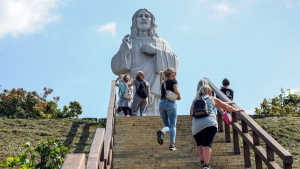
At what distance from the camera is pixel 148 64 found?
1517 cm

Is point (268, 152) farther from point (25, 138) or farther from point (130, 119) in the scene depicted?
point (25, 138)

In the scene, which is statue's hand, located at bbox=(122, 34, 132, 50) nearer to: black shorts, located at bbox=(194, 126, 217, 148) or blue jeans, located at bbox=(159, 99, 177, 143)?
blue jeans, located at bbox=(159, 99, 177, 143)

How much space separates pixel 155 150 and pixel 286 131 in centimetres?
524

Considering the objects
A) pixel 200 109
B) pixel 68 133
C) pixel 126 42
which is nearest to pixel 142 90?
pixel 68 133

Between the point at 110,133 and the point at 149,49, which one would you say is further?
the point at 149,49

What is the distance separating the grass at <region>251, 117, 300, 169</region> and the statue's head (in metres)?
4.57

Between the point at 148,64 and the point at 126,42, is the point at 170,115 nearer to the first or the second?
the point at 126,42

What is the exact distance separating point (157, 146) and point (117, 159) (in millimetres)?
922

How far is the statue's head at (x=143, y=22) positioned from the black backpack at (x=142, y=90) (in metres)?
4.86

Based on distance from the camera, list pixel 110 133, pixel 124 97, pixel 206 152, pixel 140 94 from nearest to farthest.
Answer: pixel 206 152 → pixel 110 133 → pixel 140 94 → pixel 124 97

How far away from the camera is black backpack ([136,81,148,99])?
36.6ft

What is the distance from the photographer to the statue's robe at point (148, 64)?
14.9 meters

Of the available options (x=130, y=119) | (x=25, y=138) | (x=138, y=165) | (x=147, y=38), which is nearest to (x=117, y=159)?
(x=138, y=165)

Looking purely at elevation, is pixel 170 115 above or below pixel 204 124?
above
